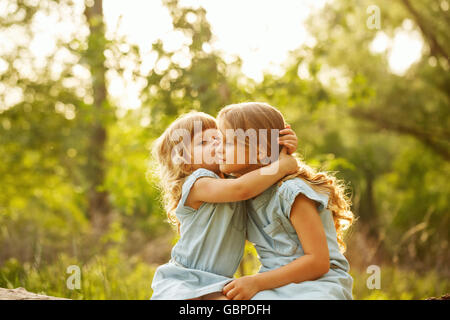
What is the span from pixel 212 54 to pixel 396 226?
16.3 ft

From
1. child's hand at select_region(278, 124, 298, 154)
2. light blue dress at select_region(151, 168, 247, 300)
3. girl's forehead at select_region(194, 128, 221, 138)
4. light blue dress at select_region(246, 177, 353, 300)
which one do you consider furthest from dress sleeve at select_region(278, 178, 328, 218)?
girl's forehead at select_region(194, 128, 221, 138)

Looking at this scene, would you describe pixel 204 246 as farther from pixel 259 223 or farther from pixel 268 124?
pixel 268 124

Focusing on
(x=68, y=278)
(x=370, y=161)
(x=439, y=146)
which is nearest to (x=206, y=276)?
(x=68, y=278)

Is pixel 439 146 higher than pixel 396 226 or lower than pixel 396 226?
higher

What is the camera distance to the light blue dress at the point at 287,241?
1876 mm

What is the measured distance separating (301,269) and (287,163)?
1.64ft

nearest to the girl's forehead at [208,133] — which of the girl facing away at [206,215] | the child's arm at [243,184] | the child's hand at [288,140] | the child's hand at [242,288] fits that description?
the girl facing away at [206,215]

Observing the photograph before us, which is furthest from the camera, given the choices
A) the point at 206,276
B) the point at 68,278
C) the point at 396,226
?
the point at 396,226

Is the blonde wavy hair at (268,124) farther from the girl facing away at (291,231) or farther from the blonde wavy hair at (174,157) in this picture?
the blonde wavy hair at (174,157)

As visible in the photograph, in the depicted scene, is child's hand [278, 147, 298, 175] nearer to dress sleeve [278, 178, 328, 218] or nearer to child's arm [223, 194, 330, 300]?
dress sleeve [278, 178, 328, 218]

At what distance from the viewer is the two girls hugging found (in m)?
1.91

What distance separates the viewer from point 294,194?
6.40ft

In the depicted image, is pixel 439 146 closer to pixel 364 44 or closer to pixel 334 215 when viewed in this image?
pixel 364 44
